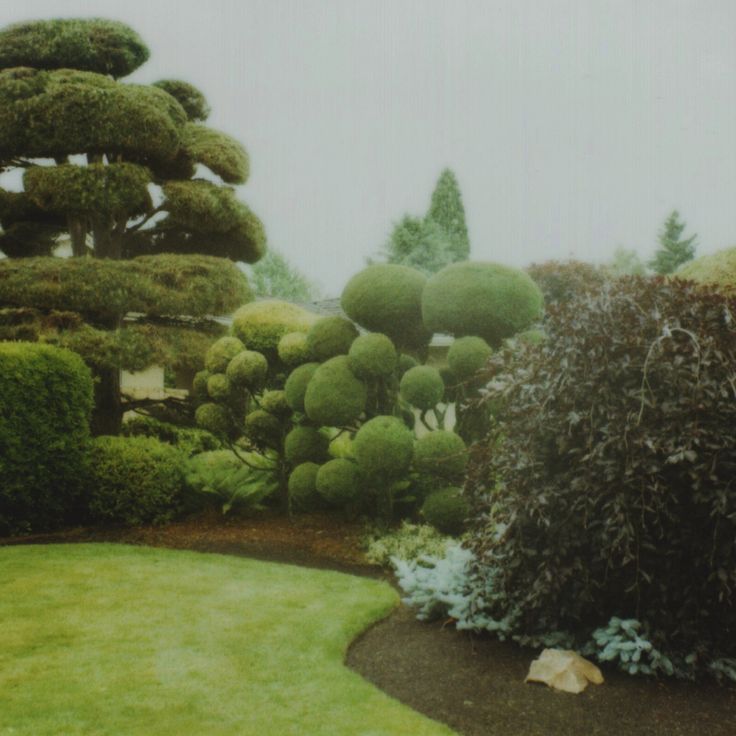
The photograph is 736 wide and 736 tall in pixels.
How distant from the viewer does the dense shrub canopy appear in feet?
14.2

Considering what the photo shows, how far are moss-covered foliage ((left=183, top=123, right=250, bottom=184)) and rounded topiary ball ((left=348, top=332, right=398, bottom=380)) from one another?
5.43 meters

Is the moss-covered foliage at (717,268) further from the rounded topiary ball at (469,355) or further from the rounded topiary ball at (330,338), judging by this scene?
the rounded topiary ball at (330,338)

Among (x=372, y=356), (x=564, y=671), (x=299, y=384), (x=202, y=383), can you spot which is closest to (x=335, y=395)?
(x=372, y=356)

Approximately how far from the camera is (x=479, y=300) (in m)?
8.21

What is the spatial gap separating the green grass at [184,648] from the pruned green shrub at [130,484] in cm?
165

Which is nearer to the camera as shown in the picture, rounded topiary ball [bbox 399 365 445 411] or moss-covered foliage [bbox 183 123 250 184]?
rounded topiary ball [bbox 399 365 445 411]

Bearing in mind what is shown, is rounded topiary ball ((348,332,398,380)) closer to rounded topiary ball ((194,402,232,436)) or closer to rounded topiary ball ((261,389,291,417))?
rounded topiary ball ((261,389,291,417))

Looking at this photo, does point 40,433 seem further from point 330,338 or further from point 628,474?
point 628,474

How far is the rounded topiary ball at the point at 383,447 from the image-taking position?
798 centimetres

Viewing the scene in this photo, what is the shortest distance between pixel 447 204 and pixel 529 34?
23.9 meters

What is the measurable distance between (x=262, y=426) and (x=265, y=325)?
1384 millimetres

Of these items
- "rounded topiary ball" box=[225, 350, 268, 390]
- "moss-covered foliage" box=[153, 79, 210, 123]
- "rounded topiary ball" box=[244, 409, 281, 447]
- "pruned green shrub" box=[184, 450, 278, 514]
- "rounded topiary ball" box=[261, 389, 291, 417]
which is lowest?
"pruned green shrub" box=[184, 450, 278, 514]

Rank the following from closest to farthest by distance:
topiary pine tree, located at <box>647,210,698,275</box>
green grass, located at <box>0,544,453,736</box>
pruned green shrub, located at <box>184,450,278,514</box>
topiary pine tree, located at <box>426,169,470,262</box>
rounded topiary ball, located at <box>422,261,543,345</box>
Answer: green grass, located at <box>0,544,453,736</box>
rounded topiary ball, located at <box>422,261,543,345</box>
pruned green shrub, located at <box>184,450,278,514</box>
topiary pine tree, located at <box>426,169,470,262</box>
topiary pine tree, located at <box>647,210,698,275</box>

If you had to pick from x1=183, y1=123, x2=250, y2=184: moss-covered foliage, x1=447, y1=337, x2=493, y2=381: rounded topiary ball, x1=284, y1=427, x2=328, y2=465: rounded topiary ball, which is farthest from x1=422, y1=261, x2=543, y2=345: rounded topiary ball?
x1=183, y1=123, x2=250, y2=184: moss-covered foliage
